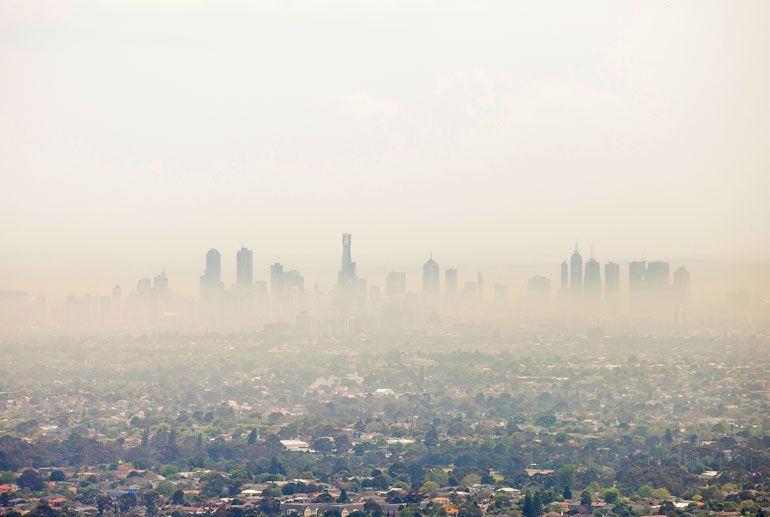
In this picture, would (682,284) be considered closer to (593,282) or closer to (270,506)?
(593,282)

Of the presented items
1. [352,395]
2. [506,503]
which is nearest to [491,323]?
[352,395]

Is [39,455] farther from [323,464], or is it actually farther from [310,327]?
[310,327]

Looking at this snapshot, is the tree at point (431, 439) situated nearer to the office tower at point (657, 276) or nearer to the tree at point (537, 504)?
the tree at point (537, 504)

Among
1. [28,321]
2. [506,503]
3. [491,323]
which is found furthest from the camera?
[491,323]

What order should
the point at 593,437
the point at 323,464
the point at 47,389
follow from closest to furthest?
the point at 323,464
the point at 593,437
the point at 47,389

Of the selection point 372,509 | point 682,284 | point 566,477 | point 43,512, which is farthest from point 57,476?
point 682,284

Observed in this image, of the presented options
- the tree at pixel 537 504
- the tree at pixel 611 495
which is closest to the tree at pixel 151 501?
the tree at pixel 537 504

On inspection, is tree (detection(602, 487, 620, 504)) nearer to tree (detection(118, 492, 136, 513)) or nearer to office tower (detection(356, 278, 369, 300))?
tree (detection(118, 492, 136, 513))
